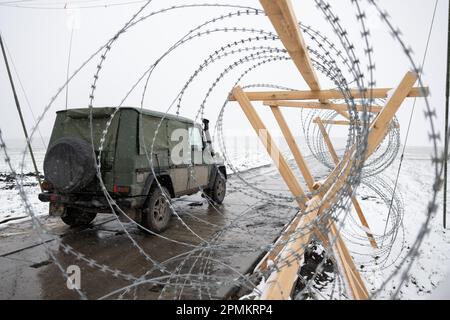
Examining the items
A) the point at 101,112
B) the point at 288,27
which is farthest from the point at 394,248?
the point at 101,112

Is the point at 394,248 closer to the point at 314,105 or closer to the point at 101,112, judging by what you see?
the point at 314,105

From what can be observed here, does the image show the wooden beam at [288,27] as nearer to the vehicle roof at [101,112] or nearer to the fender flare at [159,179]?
the vehicle roof at [101,112]

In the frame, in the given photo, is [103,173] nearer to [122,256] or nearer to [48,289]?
[122,256]

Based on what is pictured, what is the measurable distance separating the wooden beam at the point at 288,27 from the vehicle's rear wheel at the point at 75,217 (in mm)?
5353

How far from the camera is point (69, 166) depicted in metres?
4.53

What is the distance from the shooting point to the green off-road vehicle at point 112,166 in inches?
180

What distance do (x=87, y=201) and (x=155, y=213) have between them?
1.26m

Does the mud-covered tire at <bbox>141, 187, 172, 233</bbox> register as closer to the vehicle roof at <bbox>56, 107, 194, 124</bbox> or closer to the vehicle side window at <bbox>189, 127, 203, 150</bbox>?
the vehicle roof at <bbox>56, 107, 194, 124</bbox>

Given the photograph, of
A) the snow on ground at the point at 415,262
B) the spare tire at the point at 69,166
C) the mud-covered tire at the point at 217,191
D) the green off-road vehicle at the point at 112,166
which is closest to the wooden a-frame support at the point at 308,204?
the snow on ground at the point at 415,262

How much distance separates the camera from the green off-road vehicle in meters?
4.56

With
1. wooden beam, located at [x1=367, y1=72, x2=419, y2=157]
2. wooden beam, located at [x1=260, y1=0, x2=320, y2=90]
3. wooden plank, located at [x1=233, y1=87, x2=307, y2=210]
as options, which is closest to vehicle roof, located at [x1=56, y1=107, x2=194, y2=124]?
wooden plank, located at [x1=233, y1=87, x2=307, y2=210]

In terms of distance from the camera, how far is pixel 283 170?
3701 millimetres
